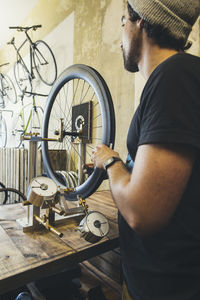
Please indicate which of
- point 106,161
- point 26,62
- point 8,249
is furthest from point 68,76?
point 26,62

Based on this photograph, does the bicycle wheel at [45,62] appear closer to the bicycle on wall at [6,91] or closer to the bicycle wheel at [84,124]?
the bicycle wheel at [84,124]

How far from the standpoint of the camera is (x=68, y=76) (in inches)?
47.3

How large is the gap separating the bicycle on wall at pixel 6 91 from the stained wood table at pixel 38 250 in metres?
4.57

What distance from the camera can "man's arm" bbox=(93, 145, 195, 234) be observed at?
1.39 feet

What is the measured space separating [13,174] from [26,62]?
7.98 ft

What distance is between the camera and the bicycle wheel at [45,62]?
319cm

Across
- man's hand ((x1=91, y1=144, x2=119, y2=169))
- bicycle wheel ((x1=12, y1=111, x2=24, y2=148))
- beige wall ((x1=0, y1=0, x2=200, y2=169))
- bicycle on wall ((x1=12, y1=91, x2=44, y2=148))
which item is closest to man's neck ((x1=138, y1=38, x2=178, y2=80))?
man's hand ((x1=91, y1=144, x2=119, y2=169))

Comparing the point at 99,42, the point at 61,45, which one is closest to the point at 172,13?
the point at 99,42

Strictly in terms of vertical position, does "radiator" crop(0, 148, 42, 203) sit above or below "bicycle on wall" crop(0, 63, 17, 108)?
below

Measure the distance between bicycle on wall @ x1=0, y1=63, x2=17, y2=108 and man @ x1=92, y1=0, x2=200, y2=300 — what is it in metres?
4.83

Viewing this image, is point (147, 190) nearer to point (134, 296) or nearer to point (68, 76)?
point (134, 296)

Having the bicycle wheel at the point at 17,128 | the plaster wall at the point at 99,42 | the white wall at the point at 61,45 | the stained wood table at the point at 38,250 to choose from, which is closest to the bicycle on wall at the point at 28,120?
the bicycle wheel at the point at 17,128

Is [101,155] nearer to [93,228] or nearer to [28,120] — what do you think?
[93,228]

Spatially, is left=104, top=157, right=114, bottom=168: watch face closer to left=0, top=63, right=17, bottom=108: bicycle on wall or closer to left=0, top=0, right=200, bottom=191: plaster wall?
left=0, top=0, right=200, bottom=191: plaster wall
